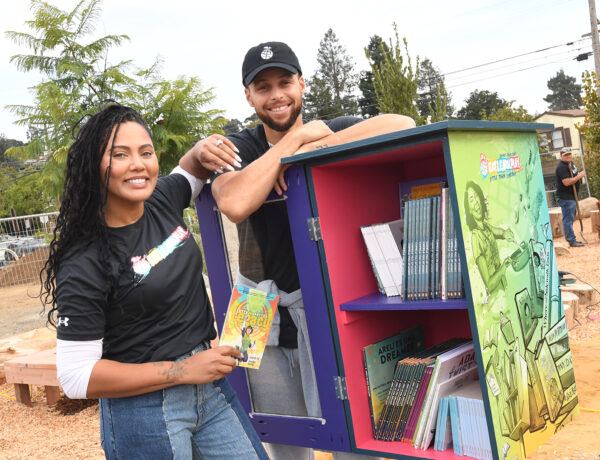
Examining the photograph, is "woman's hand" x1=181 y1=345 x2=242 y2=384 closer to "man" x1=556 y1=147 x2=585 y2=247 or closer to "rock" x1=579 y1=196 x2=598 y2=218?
"man" x1=556 y1=147 x2=585 y2=247

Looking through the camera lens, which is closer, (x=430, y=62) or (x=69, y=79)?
(x=69, y=79)

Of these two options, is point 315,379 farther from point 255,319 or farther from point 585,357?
point 585,357

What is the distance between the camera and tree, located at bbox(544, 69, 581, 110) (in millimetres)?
91750

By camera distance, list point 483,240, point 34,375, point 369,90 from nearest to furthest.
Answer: point 483,240 < point 34,375 < point 369,90

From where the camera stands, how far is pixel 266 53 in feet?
8.49

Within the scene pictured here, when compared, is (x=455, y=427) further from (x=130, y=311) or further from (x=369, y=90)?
(x=369, y=90)

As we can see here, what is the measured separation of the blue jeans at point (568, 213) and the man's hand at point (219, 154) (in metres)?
10.8

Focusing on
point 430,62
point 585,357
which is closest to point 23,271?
point 585,357

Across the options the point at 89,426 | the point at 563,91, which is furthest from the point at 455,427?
the point at 563,91

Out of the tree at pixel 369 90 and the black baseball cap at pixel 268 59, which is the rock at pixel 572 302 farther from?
the tree at pixel 369 90

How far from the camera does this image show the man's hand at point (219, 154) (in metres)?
2.46

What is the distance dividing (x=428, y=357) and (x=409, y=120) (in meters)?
1.03

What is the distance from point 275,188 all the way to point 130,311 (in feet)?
2.88

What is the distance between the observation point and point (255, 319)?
2.47m
